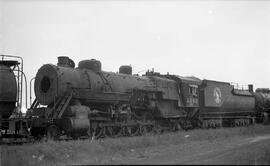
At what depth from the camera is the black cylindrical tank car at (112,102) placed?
54.1 feet

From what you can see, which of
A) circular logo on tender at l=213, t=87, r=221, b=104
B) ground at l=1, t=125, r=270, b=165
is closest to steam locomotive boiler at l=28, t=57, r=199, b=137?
ground at l=1, t=125, r=270, b=165

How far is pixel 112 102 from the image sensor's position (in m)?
19.2

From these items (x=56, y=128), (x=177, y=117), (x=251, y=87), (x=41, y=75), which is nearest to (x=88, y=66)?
(x=41, y=75)

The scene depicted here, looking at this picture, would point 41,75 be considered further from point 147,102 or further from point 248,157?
point 248,157

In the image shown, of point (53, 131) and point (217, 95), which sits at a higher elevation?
point (217, 95)

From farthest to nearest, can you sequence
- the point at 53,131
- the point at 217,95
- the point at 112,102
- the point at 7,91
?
the point at 217,95
the point at 112,102
the point at 53,131
the point at 7,91

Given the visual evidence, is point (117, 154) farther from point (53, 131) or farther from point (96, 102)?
point (96, 102)

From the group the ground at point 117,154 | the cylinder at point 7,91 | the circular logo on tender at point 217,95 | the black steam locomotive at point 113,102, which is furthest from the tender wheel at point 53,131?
the circular logo on tender at point 217,95

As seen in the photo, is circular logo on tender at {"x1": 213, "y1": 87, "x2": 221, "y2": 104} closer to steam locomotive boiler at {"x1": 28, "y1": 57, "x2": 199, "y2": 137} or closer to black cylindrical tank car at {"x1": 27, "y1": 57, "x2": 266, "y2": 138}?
black cylindrical tank car at {"x1": 27, "y1": 57, "x2": 266, "y2": 138}

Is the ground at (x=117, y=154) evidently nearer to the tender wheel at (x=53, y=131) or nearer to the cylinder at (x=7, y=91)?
the cylinder at (x=7, y=91)

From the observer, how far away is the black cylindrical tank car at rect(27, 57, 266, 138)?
650 inches

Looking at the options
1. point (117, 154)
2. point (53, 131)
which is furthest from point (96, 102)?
point (117, 154)

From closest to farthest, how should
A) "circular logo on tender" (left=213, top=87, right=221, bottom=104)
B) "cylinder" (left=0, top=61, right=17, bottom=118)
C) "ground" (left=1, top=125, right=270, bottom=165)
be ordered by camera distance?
1. "ground" (left=1, top=125, right=270, bottom=165)
2. "cylinder" (left=0, top=61, right=17, bottom=118)
3. "circular logo on tender" (left=213, top=87, right=221, bottom=104)

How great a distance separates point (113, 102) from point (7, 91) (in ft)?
21.8
